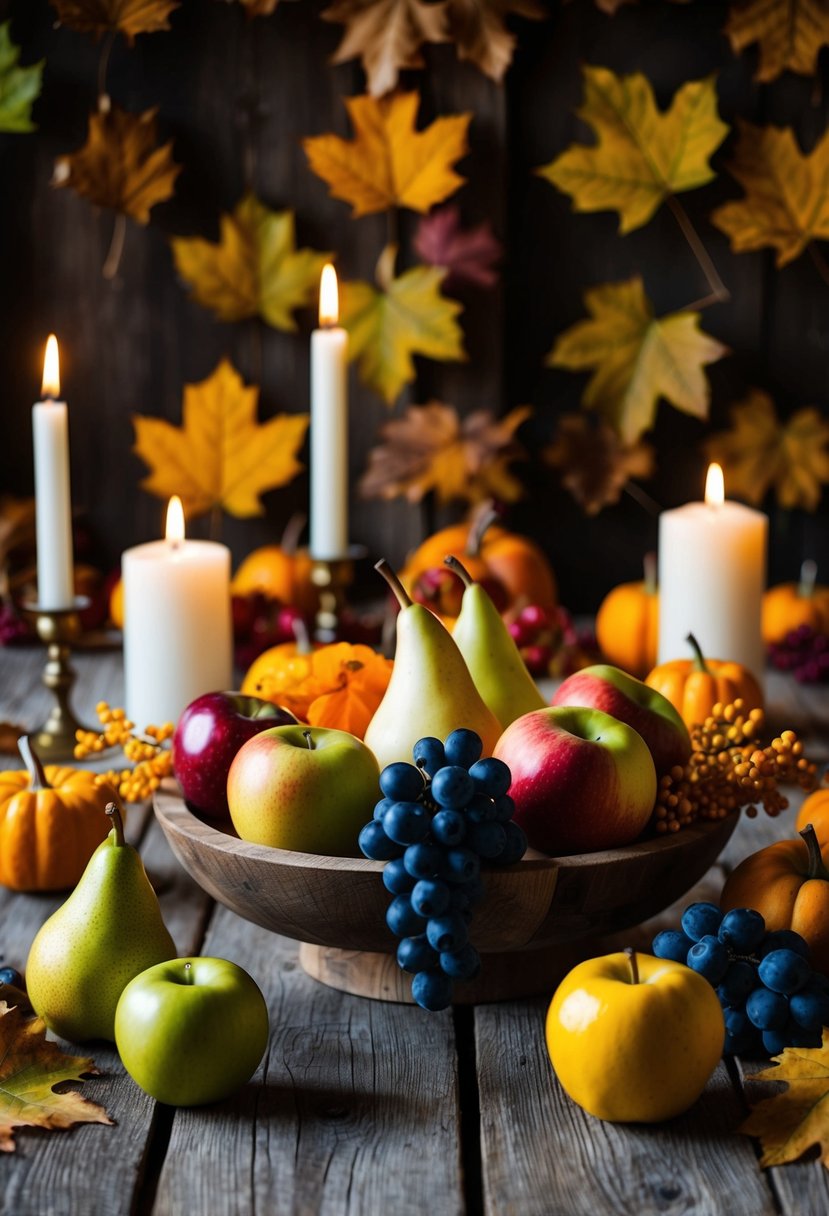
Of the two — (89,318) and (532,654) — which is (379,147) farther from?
(532,654)

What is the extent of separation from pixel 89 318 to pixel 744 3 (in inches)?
37.7

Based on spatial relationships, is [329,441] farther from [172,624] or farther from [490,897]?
[490,897]

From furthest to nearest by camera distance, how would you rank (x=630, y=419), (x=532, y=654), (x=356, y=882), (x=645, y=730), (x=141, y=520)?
(x=141, y=520)
(x=630, y=419)
(x=532, y=654)
(x=645, y=730)
(x=356, y=882)

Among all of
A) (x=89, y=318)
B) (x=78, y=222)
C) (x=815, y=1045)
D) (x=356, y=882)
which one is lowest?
(x=815, y=1045)

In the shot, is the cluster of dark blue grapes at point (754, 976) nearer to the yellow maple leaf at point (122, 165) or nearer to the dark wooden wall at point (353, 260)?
the dark wooden wall at point (353, 260)

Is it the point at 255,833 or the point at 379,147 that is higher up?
the point at 379,147

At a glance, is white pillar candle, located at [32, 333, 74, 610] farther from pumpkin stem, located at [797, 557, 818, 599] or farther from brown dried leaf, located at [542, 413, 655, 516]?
pumpkin stem, located at [797, 557, 818, 599]

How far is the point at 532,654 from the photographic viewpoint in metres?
1.67

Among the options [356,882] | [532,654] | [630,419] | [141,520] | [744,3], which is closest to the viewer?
[356,882]

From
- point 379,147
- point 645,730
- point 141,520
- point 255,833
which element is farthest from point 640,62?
point 255,833

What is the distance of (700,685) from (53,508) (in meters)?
0.68

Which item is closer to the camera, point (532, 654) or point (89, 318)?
point (532, 654)

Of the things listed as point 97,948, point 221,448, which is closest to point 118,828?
point 97,948

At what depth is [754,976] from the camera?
0.91 metres
